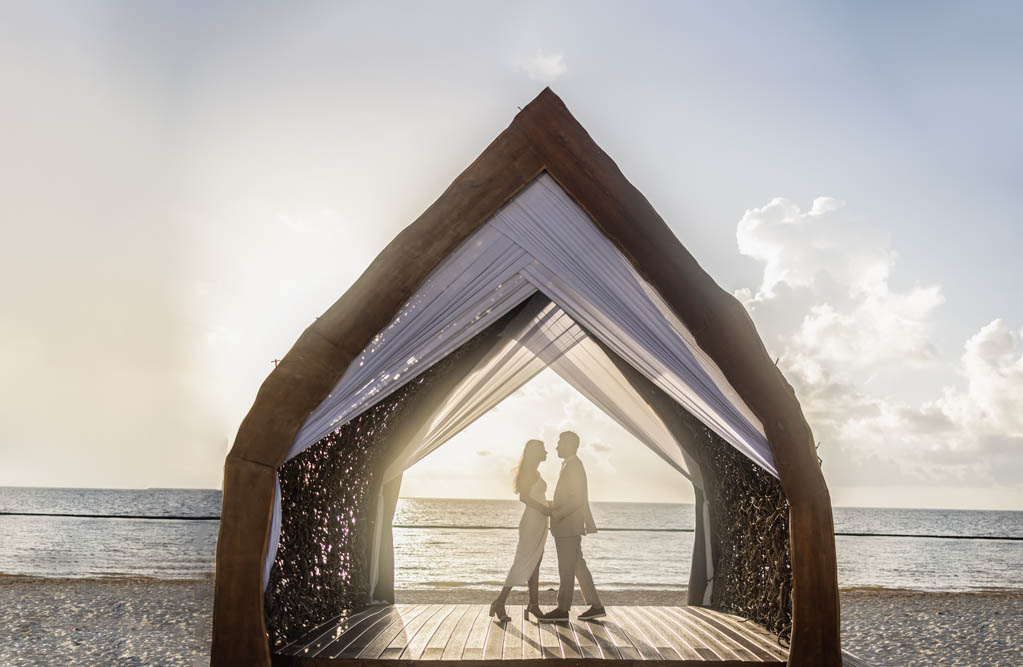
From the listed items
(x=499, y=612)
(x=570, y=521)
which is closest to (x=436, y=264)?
(x=570, y=521)

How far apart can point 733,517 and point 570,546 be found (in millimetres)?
1190

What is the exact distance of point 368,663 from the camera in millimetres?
3873

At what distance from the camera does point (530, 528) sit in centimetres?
539

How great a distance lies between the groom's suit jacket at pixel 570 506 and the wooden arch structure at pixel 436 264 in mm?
1704

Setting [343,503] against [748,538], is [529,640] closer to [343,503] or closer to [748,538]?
[748,538]

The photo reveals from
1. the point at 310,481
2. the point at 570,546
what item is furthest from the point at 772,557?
the point at 310,481

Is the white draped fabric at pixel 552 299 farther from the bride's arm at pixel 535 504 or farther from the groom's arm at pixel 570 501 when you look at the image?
the bride's arm at pixel 535 504

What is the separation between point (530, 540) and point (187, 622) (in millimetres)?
5179

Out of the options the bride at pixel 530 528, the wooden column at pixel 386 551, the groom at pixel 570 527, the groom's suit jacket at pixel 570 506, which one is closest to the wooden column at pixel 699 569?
the groom at pixel 570 527

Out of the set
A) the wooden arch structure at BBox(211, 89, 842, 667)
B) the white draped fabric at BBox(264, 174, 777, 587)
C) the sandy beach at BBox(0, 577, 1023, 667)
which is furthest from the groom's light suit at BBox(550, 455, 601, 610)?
the sandy beach at BBox(0, 577, 1023, 667)

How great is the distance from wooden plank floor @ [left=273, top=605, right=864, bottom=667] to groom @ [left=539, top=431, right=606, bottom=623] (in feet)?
0.48

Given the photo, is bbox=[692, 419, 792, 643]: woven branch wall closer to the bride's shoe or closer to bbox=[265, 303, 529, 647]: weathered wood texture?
the bride's shoe

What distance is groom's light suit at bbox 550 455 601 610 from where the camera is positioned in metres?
5.26

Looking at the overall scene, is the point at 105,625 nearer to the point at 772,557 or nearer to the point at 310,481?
the point at 310,481
